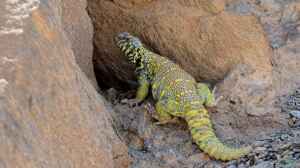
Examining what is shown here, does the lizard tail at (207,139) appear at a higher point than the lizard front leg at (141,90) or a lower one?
higher

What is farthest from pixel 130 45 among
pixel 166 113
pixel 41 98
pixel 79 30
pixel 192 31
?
pixel 41 98

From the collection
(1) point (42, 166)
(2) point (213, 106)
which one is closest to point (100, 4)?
(2) point (213, 106)

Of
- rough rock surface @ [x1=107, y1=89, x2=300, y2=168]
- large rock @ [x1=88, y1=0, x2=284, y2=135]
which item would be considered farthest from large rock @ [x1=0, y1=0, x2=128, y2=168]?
large rock @ [x1=88, y1=0, x2=284, y2=135]

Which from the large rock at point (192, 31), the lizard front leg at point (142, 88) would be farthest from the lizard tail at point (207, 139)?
the lizard front leg at point (142, 88)

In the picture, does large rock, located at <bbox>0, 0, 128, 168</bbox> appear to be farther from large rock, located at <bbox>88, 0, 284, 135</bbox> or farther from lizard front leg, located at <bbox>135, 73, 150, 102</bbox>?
lizard front leg, located at <bbox>135, 73, 150, 102</bbox>

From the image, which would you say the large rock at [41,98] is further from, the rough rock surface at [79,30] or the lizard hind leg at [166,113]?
the lizard hind leg at [166,113]

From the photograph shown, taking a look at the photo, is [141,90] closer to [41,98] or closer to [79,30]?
[79,30]
